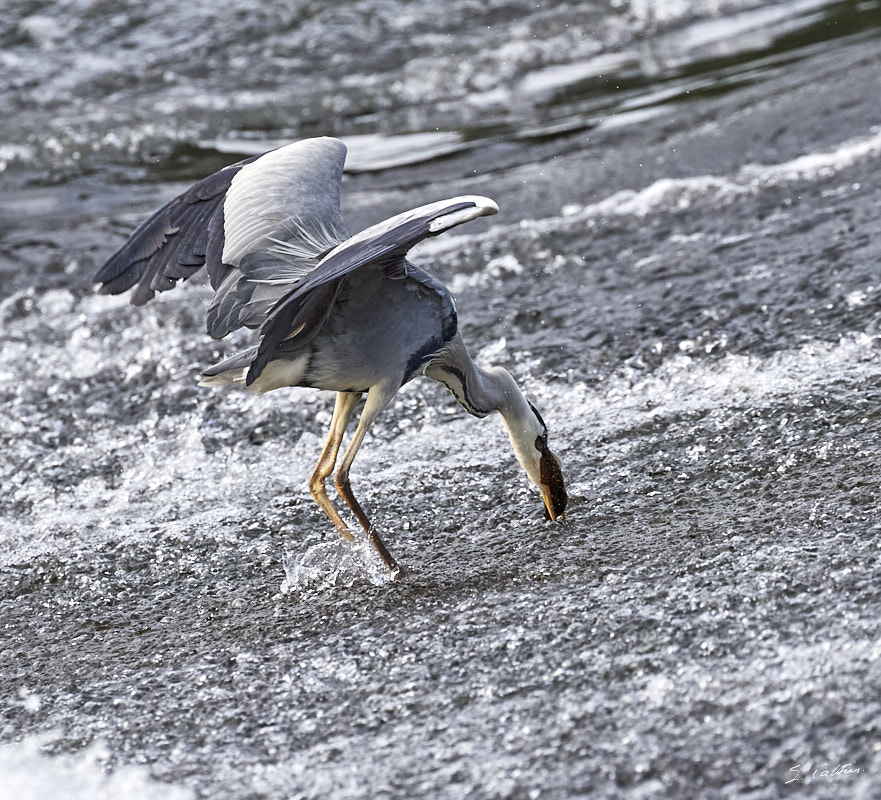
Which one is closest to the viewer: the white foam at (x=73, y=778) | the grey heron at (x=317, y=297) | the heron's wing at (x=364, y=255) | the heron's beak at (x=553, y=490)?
the white foam at (x=73, y=778)

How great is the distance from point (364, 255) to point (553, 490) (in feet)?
3.98

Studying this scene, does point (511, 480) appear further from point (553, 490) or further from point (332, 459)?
point (332, 459)

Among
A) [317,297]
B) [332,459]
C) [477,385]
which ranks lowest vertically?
[332,459]

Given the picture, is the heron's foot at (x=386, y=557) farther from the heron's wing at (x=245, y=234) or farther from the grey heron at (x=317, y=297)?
the heron's wing at (x=245, y=234)

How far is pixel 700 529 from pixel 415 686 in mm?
1140

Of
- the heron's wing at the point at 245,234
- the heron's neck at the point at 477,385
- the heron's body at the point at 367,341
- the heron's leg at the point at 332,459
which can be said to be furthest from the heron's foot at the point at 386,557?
the heron's wing at the point at 245,234

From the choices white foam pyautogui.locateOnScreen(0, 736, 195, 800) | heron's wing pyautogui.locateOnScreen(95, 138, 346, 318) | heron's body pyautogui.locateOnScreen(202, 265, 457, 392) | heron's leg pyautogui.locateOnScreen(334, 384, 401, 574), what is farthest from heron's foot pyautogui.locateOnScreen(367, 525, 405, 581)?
white foam pyautogui.locateOnScreen(0, 736, 195, 800)

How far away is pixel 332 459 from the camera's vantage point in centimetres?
448

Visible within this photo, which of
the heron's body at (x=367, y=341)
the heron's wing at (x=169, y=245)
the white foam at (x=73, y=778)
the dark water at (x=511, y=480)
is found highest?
the heron's wing at (x=169, y=245)

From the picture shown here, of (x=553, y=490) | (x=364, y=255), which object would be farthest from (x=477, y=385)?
(x=364, y=255)

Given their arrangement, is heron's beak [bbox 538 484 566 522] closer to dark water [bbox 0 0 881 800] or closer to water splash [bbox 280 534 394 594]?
dark water [bbox 0 0 881 800]

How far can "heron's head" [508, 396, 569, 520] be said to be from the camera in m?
4.29

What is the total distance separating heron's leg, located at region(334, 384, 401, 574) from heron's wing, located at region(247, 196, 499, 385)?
1.37 ft

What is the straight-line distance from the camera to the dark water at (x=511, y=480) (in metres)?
3.11
